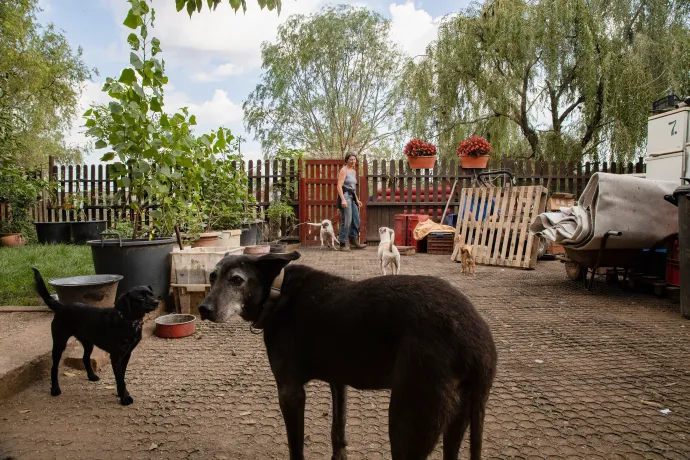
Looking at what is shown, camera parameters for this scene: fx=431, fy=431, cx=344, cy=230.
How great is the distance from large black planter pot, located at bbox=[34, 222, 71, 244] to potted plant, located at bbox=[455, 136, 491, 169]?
9.95m

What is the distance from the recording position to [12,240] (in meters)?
10.1

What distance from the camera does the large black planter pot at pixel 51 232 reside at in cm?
1050

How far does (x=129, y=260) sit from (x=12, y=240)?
8.35m

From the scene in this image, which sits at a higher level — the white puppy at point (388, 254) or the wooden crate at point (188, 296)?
the white puppy at point (388, 254)

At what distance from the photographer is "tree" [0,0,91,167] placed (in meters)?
11.9

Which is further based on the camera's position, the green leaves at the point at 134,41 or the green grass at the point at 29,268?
the green grass at the point at 29,268

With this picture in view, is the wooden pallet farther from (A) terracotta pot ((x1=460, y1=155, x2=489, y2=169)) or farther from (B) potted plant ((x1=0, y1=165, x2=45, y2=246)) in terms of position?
(B) potted plant ((x1=0, y1=165, x2=45, y2=246))

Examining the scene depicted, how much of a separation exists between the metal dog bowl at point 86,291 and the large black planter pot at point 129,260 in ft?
1.33

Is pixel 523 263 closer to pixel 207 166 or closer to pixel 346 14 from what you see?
pixel 207 166

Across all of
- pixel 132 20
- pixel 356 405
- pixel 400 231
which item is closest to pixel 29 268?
pixel 132 20

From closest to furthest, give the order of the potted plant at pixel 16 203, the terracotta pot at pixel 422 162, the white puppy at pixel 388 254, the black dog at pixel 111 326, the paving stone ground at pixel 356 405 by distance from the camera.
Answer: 1. the paving stone ground at pixel 356 405
2. the black dog at pixel 111 326
3. the white puppy at pixel 388 254
4. the potted plant at pixel 16 203
5. the terracotta pot at pixel 422 162

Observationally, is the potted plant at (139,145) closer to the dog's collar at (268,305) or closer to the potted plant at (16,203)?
the dog's collar at (268,305)

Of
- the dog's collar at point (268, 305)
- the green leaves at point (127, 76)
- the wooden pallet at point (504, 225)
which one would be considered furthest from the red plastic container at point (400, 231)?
the dog's collar at point (268, 305)

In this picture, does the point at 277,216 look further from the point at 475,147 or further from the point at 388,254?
the point at 475,147
